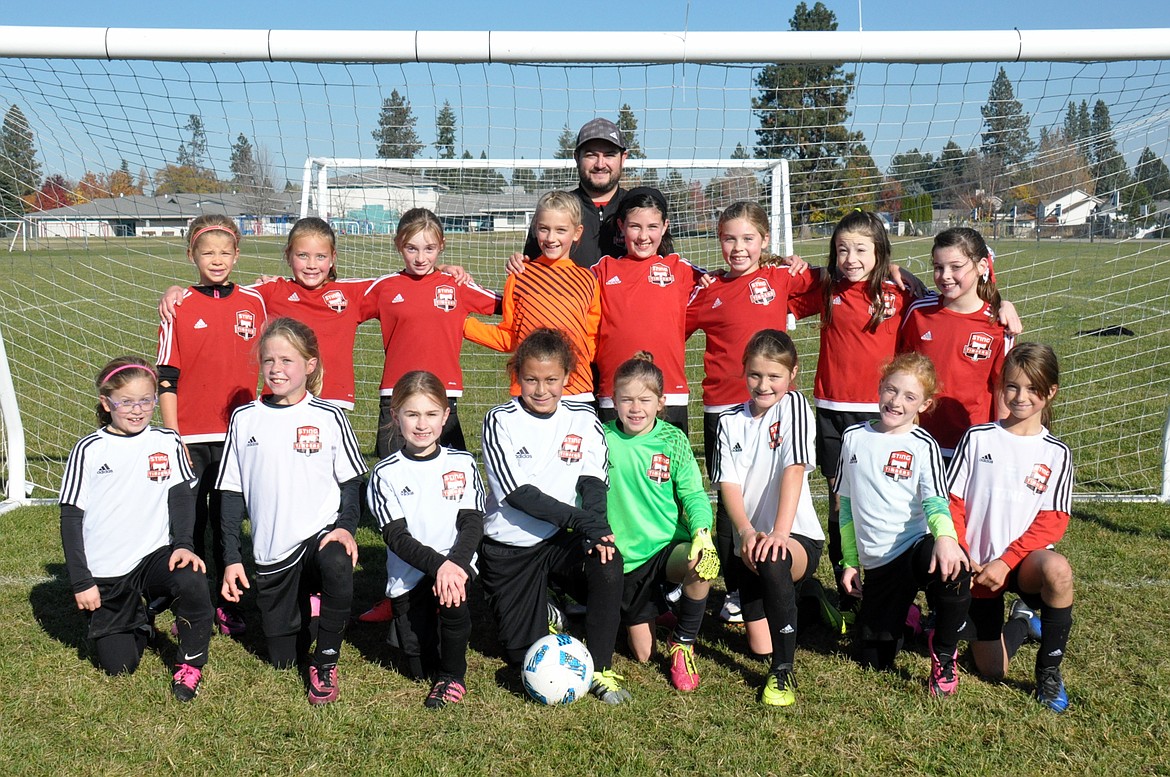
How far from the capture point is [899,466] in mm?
3449

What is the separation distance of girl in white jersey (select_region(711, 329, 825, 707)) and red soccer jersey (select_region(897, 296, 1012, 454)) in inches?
29.4

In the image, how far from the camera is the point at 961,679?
3.47m

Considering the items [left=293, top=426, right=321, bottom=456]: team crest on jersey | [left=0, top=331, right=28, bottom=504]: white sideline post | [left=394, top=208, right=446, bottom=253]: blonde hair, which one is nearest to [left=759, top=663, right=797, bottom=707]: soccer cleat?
[left=293, top=426, right=321, bottom=456]: team crest on jersey

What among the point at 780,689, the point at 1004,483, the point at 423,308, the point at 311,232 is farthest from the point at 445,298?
the point at 1004,483

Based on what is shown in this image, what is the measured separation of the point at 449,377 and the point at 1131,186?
455cm

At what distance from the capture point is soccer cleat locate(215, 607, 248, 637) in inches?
155

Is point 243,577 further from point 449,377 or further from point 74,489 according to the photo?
point 449,377

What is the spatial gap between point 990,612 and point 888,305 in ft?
4.66

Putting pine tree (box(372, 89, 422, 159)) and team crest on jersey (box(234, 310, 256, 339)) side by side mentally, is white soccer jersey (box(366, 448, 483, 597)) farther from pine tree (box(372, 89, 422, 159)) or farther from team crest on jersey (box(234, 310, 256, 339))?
pine tree (box(372, 89, 422, 159))

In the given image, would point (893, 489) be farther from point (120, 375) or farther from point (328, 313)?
point (120, 375)

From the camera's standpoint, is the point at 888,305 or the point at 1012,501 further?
the point at 888,305

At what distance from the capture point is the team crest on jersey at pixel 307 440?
355 centimetres

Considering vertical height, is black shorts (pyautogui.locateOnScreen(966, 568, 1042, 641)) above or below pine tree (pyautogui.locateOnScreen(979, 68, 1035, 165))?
below

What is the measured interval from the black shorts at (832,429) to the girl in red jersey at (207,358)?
261 cm
